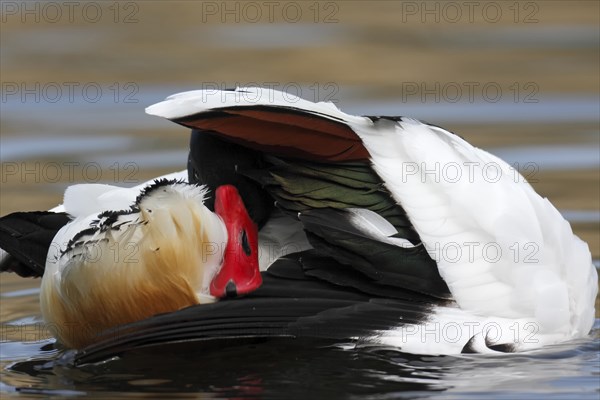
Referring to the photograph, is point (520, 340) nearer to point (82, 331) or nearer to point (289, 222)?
point (289, 222)

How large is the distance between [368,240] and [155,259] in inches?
32.0

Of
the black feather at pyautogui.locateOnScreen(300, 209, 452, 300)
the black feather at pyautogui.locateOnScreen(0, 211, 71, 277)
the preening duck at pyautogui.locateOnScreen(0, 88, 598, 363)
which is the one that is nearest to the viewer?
the preening duck at pyautogui.locateOnScreen(0, 88, 598, 363)

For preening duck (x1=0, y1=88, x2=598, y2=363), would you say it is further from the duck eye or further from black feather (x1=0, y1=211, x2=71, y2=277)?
black feather (x1=0, y1=211, x2=71, y2=277)

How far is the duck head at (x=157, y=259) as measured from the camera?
204 inches

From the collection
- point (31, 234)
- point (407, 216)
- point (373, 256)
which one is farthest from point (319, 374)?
point (31, 234)

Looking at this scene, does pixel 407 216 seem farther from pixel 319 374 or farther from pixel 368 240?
pixel 319 374

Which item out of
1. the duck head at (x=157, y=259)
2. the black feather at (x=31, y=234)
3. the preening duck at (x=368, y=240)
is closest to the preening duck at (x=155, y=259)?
the duck head at (x=157, y=259)

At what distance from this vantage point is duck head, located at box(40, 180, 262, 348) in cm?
518

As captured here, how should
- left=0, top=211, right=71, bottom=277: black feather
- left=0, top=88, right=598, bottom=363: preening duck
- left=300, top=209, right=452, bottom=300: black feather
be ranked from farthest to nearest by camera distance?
left=0, top=211, right=71, bottom=277: black feather < left=300, top=209, right=452, bottom=300: black feather < left=0, top=88, right=598, bottom=363: preening duck

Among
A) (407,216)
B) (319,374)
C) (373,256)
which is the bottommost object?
(319,374)

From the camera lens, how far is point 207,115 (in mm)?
5074

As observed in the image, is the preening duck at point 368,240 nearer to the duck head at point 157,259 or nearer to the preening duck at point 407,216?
the preening duck at point 407,216

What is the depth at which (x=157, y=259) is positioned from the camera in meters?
5.18

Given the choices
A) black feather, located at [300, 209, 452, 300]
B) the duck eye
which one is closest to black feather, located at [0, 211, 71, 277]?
the duck eye
